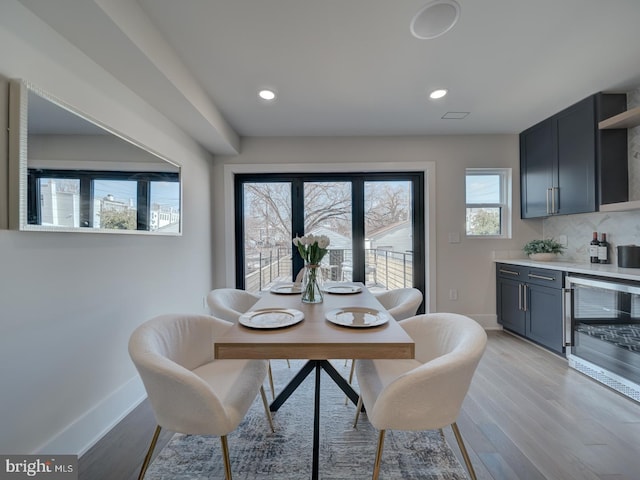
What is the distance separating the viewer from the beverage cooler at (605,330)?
1943mm

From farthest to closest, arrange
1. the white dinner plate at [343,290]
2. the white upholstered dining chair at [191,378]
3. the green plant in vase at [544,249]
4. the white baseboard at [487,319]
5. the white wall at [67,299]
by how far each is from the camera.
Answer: the white baseboard at [487,319] < the green plant in vase at [544,249] < the white dinner plate at [343,290] < the white wall at [67,299] < the white upholstered dining chair at [191,378]

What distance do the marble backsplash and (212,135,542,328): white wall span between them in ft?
0.74

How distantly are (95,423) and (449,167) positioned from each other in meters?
4.01

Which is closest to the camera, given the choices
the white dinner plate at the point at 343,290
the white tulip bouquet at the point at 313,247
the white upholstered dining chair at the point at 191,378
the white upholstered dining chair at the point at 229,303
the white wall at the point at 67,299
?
the white upholstered dining chair at the point at 191,378

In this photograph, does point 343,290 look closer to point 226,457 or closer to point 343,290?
point 343,290

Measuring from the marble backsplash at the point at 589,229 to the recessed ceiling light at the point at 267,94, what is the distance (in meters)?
3.40

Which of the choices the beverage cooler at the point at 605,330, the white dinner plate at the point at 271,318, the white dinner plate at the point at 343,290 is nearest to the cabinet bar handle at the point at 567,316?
the beverage cooler at the point at 605,330

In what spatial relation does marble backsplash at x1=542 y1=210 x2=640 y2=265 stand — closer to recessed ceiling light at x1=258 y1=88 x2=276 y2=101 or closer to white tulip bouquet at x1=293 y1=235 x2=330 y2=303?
white tulip bouquet at x1=293 y1=235 x2=330 y2=303

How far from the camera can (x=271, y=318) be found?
140cm

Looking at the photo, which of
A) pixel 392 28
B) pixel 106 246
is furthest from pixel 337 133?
pixel 106 246

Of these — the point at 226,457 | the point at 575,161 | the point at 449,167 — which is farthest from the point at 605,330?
the point at 226,457

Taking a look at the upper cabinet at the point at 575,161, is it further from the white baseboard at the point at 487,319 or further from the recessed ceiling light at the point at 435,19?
the recessed ceiling light at the point at 435,19

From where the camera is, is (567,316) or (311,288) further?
(567,316)

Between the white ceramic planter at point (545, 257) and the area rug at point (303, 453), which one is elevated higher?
the white ceramic planter at point (545, 257)
